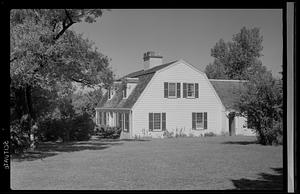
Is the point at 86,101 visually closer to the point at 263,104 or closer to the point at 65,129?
the point at 65,129

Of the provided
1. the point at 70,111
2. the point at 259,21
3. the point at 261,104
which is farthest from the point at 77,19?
the point at 261,104

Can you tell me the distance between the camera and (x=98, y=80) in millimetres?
8453

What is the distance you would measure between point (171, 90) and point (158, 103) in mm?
645

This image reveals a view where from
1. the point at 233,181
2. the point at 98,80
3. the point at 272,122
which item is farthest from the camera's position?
the point at 272,122

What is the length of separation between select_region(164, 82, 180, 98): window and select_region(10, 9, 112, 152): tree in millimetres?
1306

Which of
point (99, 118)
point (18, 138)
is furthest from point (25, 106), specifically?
point (99, 118)

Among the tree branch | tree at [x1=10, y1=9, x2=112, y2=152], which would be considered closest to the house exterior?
tree at [x1=10, y1=9, x2=112, y2=152]

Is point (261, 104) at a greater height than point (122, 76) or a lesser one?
lesser

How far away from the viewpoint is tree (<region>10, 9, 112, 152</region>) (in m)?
7.37

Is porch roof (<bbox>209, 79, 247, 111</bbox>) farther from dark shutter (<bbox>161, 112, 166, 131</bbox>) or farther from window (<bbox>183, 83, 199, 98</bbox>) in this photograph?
dark shutter (<bbox>161, 112, 166, 131</bbox>)

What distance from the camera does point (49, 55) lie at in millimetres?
7707

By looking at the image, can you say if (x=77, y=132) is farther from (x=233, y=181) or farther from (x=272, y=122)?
(x=272, y=122)

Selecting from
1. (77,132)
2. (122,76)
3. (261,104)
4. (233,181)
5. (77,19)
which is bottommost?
(233,181)
